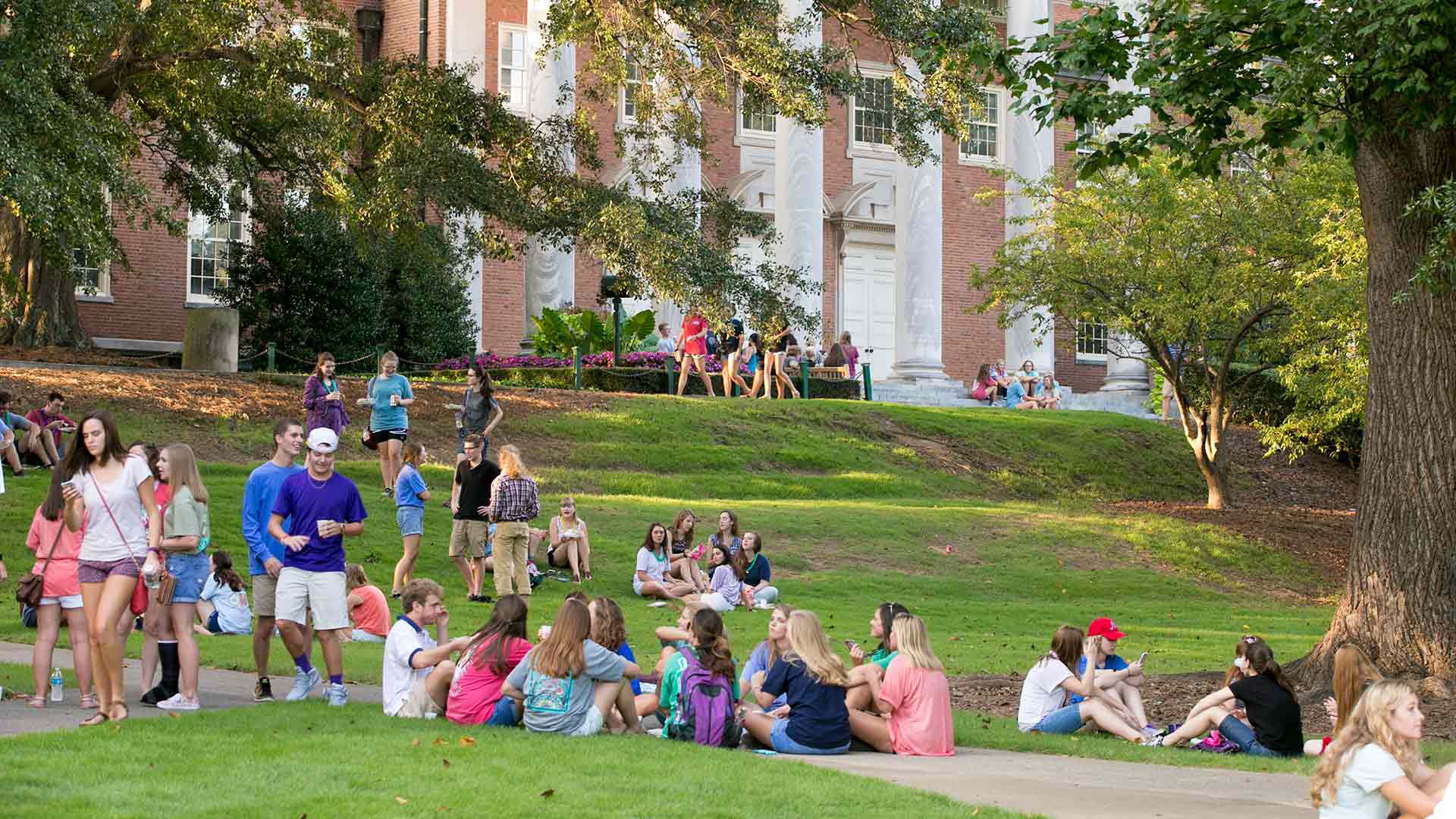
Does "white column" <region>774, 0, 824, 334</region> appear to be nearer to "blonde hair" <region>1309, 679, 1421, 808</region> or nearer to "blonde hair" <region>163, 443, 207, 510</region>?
"blonde hair" <region>163, 443, 207, 510</region>

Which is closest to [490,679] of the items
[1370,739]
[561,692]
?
[561,692]

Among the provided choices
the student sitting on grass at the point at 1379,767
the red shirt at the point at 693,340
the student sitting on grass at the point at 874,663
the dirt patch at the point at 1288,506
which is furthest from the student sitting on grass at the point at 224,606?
the red shirt at the point at 693,340

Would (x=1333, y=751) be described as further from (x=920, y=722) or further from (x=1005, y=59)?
(x=1005, y=59)

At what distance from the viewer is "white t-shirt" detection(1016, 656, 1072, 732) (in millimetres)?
11789

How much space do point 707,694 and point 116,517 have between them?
3.44 m

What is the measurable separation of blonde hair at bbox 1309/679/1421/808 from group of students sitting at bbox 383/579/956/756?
3279mm

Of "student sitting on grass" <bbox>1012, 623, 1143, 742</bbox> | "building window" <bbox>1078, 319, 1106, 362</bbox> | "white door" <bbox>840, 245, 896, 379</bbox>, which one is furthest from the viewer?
"building window" <bbox>1078, 319, 1106, 362</bbox>

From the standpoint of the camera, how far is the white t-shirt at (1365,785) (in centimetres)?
729

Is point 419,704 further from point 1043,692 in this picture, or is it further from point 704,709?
point 1043,692

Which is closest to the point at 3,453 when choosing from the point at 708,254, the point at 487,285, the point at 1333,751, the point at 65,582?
the point at 708,254

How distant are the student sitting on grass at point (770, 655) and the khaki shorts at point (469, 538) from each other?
6707mm

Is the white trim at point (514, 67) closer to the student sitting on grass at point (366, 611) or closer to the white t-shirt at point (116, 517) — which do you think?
the student sitting on grass at point (366, 611)

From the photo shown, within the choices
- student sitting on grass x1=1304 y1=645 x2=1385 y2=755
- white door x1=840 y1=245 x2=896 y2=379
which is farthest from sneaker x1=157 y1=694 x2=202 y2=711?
white door x1=840 y1=245 x2=896 y2=379

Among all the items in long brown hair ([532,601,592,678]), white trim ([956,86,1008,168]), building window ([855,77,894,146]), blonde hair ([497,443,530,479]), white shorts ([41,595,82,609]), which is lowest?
long brown hair ([532,601,592,678])
